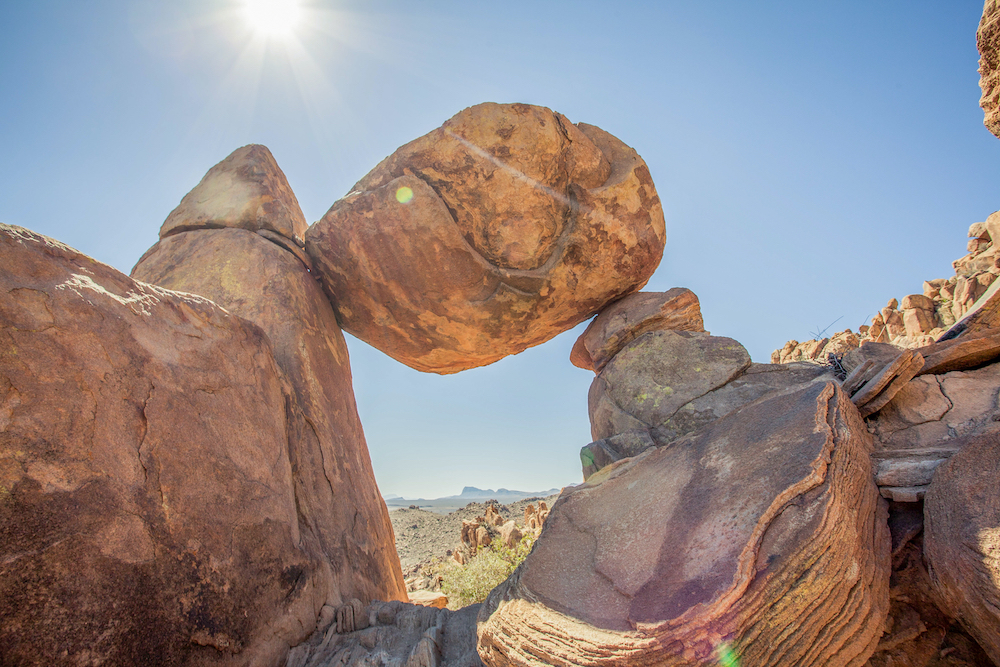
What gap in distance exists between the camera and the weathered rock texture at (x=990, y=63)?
2607mm

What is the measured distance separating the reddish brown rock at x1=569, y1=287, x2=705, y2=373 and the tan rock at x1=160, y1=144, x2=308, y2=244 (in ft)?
14.1

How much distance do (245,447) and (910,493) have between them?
4.48 metres

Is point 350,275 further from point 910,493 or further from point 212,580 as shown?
point 910,493

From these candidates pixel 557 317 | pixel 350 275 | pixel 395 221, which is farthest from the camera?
pixel 557 317

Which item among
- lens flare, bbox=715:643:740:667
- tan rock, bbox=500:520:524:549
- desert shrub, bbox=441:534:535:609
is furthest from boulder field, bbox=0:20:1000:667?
tan rock, bbox=500:520:524:549

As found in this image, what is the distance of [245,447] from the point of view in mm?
3537

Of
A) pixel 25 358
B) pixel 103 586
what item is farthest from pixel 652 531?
pixel 25 358

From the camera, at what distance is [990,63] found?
2.74 metres

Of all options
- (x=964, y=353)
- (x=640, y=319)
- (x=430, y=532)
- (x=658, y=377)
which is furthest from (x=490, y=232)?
(x=430, y=532)

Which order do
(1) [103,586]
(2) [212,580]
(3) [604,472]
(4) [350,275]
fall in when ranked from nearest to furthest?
(1) [103,586], (2) [212,580], (3) [604,472], (4) [350,275]

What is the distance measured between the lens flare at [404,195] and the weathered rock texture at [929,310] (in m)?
9.78

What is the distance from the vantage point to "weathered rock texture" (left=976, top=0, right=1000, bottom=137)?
2.61 metres

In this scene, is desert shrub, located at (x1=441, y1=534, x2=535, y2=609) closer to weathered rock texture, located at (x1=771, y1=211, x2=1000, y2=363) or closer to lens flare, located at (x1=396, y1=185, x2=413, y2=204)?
lens flare, located at (x1=396, y1=185, x2=413, y2=204)

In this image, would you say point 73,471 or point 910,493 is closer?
point 73,471
